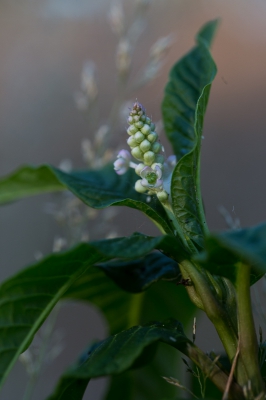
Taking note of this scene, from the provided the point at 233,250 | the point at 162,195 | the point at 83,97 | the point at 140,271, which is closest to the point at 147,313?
the point at 140,271

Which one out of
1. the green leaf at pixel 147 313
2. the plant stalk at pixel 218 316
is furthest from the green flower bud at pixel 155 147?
the green leaf at pixel 147 313

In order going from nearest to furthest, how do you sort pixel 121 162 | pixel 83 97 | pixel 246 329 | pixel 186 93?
pixel 246 329, pixel 121 162, pixel 186 93, pixel 83 97

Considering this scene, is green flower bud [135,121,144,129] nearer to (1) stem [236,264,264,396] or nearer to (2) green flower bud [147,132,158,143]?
(2) green flower bud [147,132,158,143]

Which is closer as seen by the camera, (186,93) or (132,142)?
(132,142)

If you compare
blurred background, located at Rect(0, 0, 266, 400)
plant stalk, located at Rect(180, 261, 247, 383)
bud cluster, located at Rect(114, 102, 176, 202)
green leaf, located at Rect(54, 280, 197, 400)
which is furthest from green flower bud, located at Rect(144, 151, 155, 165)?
blurred background, located at Rect(0, 0, 266, 400)

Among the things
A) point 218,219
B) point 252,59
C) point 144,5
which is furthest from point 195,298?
point 252,59

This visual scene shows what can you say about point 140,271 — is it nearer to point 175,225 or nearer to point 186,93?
point 175,225
